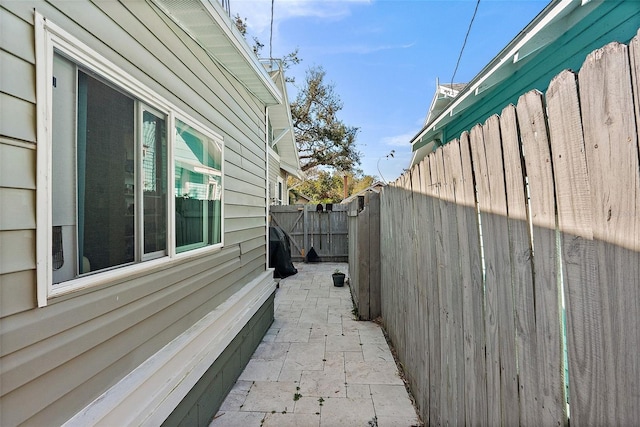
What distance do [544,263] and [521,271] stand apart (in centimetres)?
14

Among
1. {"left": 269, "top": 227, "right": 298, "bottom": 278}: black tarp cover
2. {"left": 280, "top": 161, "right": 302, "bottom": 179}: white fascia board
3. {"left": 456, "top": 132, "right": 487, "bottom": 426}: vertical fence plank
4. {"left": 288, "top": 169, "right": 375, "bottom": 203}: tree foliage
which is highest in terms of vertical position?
{"left": 288, "top": 169, "right": 375, "bottom": 203}: tree foliage

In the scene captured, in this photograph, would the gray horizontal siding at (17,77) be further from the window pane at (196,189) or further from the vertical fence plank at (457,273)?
the vertical fence plank at (457,273)

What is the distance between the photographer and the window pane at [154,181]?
5.79ft

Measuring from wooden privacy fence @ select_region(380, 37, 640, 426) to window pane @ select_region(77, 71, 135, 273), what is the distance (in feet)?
5.78

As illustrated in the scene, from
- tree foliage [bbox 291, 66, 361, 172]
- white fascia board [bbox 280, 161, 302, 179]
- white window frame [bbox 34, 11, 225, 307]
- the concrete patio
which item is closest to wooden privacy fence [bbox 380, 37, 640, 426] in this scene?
the concrete patio

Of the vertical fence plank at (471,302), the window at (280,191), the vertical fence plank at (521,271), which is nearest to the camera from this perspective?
the vertical fence plank at (521,271)

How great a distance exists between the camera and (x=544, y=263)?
938 millimetres

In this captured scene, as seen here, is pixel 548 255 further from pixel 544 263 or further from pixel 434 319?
pixel 434 319

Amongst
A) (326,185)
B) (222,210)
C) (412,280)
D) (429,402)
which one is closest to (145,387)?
(222,210)

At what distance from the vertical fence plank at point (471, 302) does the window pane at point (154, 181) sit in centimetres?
176

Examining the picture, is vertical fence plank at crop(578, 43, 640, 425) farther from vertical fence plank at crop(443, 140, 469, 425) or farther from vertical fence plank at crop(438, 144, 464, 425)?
vertical fence plank at crop(438, 144, 464, 425)

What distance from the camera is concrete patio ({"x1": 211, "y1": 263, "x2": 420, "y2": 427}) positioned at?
2369mm

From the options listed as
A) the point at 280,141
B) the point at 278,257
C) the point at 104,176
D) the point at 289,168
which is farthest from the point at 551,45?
the point at 289,168

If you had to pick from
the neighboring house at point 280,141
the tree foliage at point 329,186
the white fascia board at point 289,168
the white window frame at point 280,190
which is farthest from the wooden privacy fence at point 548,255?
the tree foliage at point 329,186
